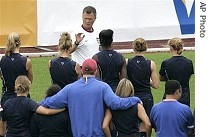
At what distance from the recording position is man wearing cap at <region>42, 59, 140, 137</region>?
555 centimetres

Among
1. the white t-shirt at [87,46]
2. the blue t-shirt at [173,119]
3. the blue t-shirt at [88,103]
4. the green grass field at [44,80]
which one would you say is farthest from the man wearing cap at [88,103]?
the green grass field at [44,80]

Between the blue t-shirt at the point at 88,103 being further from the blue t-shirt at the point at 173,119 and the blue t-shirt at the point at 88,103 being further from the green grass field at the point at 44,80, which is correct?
the green grass field at the point at 44,80

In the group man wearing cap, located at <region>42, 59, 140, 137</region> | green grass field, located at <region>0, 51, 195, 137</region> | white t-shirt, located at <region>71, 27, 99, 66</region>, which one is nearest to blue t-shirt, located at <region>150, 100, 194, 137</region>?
man wearing cap, located at <region>42, 59, 140, 137</region>

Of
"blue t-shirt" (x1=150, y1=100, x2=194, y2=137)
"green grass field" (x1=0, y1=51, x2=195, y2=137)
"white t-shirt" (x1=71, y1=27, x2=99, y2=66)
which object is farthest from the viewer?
"green grass field" (x1=0, y1=51, x2=195, y2=137)

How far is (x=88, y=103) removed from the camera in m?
5.55

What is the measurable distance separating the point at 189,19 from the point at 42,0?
191 inches

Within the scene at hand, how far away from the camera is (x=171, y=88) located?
5.56m

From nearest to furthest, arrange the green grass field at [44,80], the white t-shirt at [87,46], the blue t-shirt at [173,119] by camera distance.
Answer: the blue t-shirt at [173,119], the white t-shirt at [87,46], the green grass field at [44,80]

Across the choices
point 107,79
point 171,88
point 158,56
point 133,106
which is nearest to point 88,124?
point 133,106

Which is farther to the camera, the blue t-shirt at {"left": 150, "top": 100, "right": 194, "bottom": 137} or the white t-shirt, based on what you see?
the white t-shirt

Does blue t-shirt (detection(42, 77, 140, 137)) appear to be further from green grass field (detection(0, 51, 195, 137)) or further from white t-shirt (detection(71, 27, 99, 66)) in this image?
green grass field (detection(0, 51, 195, 137))

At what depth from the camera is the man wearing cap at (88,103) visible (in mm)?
5551

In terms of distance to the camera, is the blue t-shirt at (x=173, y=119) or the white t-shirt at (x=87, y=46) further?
the white t-shirt at (x=87, y=46)
